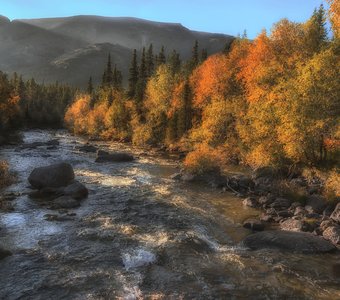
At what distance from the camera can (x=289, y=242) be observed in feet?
73.4

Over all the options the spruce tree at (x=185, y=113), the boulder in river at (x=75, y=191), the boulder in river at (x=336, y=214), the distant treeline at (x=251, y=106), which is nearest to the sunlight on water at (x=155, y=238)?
the boulder in river at (x=75, y=191)

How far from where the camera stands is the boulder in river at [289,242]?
21.9 m

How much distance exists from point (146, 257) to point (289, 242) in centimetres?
887

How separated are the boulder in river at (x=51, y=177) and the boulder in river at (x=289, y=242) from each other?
1875 cm

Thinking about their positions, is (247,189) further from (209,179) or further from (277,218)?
(277,218)

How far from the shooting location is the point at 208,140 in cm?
4916

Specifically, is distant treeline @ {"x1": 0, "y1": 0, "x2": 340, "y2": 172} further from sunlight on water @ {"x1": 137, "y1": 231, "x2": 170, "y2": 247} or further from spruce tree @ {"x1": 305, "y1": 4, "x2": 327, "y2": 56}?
sunlight on water @ {"x1": 137, "y1": 231, "x2": 170, "y2": 247}

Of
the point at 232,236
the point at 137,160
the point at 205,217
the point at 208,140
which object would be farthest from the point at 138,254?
the point at 137,160

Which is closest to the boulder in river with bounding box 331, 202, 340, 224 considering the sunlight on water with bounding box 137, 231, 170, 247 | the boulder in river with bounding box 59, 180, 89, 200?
the sunlight on water with bounding box 137, 231, 170, 247

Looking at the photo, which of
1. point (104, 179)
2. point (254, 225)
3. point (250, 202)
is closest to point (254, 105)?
point (250, 202)

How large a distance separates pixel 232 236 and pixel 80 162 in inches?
1232

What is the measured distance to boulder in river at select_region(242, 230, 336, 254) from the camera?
2186 centimetres

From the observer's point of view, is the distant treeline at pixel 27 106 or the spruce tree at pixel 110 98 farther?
the spruce tree at pixel 110 98

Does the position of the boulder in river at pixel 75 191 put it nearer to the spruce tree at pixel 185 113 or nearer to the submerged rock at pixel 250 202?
the submerged rock at pixel 250 202
